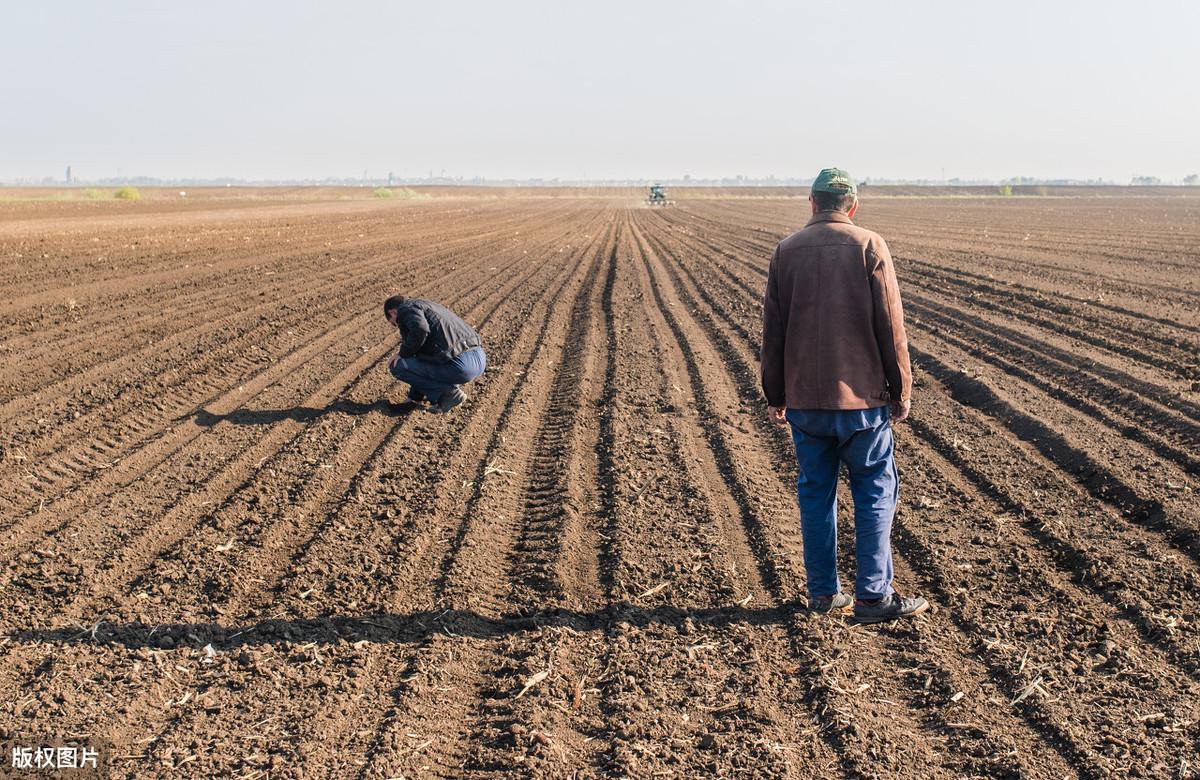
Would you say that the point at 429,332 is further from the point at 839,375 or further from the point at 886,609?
the point at 886,609

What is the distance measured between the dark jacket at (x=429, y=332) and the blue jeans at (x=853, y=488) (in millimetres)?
4455

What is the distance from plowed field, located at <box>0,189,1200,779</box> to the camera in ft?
12.4

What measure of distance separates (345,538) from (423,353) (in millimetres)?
3204

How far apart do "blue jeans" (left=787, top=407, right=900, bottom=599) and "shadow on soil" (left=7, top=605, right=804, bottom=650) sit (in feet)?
1.14

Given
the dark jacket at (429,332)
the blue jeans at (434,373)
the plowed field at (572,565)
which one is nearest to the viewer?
the plowed field at (572,565)

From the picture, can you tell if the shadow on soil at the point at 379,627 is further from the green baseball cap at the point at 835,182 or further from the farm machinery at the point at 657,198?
the farm machinery at the point at 657,198

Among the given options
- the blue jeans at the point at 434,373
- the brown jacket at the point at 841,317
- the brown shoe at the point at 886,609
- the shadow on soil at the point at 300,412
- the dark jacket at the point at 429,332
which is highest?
the brown jacket at the point at 841,317

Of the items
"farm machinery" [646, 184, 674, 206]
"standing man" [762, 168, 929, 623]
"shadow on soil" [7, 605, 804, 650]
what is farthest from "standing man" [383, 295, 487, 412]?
"farm machinery" [646, 184, 674, 206]

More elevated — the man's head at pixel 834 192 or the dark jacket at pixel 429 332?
the man's head at pixel 834 192

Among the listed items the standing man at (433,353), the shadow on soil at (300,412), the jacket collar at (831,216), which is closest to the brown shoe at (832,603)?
the jacket collar at (831,216)

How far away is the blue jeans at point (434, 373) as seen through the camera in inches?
346

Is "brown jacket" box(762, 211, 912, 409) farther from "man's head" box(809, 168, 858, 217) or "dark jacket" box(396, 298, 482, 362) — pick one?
"dark jacket" box(396, 298, 482, 362)

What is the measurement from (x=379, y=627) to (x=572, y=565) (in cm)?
118

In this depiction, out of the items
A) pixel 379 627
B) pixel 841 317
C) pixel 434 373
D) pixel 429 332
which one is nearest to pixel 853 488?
pixel 841 317
